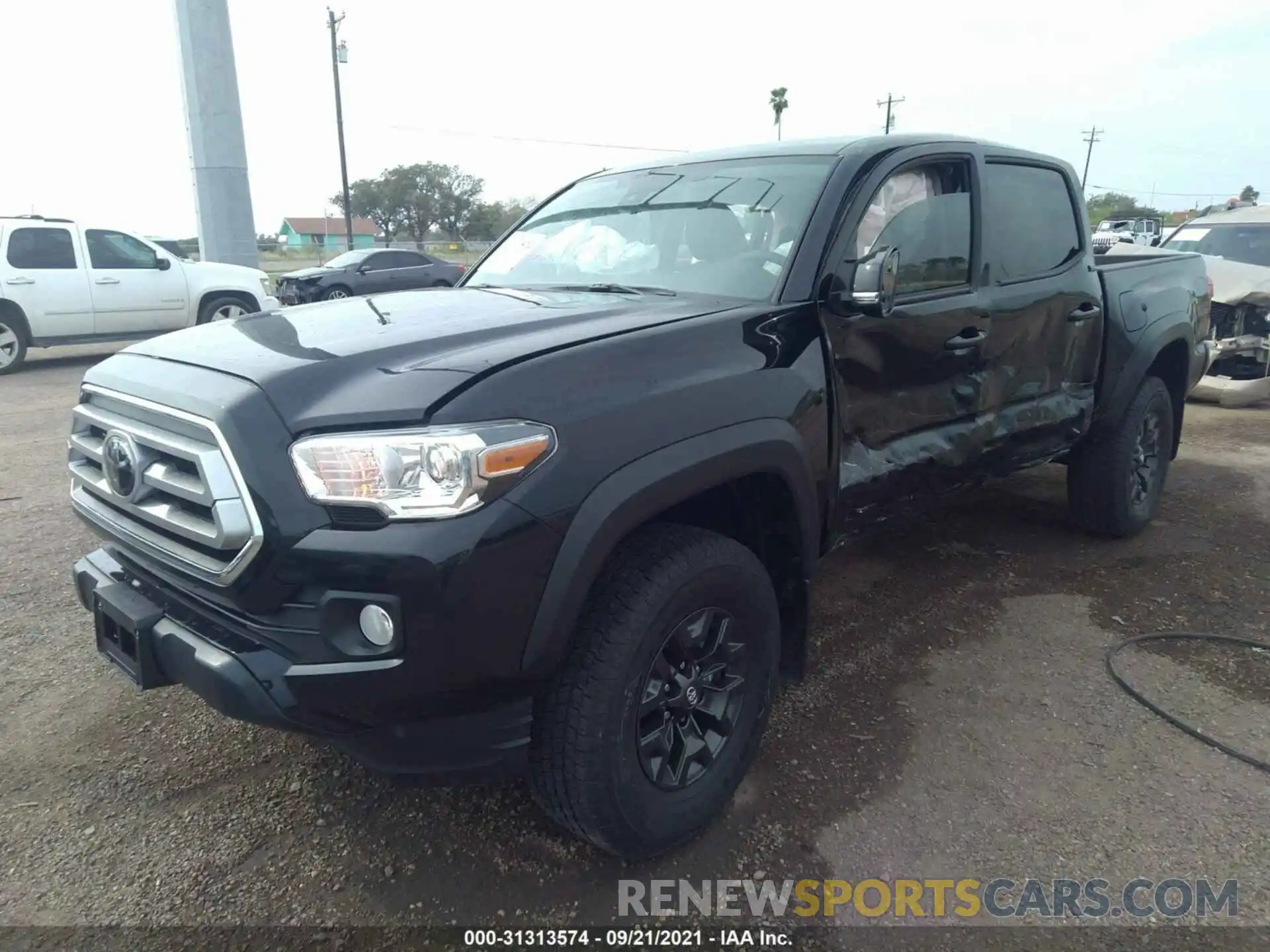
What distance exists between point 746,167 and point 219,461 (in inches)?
85.6

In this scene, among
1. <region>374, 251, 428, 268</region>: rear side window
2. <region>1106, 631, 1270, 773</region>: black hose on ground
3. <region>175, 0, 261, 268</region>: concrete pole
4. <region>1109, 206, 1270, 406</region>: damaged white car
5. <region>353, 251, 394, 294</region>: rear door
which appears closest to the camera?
<region>1106, 631, 1270, 773</region>: black hose on ground

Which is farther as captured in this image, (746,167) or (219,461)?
(746,167)

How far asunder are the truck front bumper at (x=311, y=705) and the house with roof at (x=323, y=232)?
5298 cm

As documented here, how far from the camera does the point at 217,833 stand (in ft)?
8.18

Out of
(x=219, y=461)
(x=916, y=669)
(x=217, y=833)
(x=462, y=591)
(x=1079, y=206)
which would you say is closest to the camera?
(x=462, y=591)

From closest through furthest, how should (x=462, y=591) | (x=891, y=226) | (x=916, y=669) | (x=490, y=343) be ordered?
(x=462, y=591), (x=490, y=343), (x=891, y=226), (x=916, y=669)

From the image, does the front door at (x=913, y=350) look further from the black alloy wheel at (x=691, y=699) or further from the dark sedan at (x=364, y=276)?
the dark sedan at (x=364, y=276)

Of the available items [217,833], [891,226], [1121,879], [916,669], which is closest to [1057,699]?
[916,669]

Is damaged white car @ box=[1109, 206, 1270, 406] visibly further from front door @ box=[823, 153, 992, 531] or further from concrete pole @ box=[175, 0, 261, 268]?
concrete pole @ box=[175, 0, 261, 268]

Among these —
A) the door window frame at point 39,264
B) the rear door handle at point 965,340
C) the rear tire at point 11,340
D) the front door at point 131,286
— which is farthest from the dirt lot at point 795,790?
the front door at point 131,286

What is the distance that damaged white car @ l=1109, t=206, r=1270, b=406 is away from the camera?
859 centimetres

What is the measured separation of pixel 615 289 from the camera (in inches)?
119

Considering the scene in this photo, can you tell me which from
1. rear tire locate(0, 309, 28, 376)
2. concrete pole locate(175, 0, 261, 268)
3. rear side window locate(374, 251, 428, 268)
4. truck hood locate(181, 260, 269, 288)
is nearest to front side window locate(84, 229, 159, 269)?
truck hood locate(181, 260, 269, 288)

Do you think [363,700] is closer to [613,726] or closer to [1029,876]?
[613,726]
